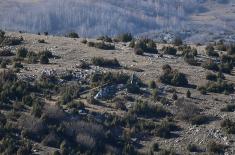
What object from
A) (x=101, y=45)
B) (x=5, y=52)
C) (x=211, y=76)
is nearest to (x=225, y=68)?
(x=211, y=76)

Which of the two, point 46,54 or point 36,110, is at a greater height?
point 46,54

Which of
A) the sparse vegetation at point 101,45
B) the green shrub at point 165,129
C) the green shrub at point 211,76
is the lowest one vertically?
the green shrub at point 165,129

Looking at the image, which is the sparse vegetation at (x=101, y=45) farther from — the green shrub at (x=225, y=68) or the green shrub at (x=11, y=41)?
the green shrub at (x=225, y=68)

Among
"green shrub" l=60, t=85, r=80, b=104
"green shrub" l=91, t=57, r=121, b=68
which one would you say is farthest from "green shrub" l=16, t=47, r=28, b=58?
"green shrub" l=60, t=85, r=80, b=104

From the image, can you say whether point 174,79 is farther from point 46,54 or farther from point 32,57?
point 32,57

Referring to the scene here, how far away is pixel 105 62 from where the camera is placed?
54.2m

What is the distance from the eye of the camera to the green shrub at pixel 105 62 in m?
54.0

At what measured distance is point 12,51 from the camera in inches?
2211

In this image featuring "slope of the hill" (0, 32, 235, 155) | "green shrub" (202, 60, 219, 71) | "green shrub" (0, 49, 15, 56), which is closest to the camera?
"slope of the hill" (0, 32, 235, 155)

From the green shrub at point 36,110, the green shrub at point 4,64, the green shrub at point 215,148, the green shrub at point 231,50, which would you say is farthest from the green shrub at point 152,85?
the green shrub at point 231,50

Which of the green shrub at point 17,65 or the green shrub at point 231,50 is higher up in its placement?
the green shrub at point 231,50

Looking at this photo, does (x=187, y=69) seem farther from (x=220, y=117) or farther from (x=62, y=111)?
(x=62, y=111)

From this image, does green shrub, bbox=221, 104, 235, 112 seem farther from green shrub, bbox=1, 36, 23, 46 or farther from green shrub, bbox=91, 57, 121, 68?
green shrub, bbox=1, 36, 23, 46

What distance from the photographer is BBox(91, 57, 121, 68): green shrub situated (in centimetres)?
5397
